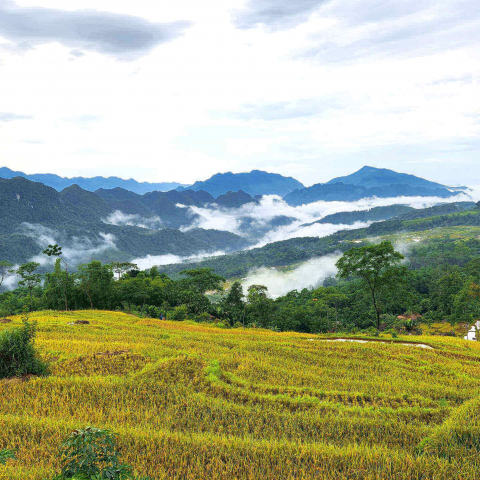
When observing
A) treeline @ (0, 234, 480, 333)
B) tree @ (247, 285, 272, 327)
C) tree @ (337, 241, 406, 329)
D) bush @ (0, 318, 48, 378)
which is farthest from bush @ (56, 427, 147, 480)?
tree @ (247, 285, 272, 327)

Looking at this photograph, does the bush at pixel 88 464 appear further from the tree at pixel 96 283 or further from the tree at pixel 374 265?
the tree at pixel 96 283

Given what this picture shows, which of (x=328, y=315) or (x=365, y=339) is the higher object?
(x=365, y=339)

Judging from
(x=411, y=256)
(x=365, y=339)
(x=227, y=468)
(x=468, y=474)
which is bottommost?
(x=411, y=256)

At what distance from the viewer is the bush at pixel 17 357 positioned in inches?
469

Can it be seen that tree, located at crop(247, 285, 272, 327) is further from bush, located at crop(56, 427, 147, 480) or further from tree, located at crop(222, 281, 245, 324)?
bush, located at crop(56, 427, 147, 480)

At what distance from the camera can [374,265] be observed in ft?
105

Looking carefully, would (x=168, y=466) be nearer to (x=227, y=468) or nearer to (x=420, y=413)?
(x=227, y=468)

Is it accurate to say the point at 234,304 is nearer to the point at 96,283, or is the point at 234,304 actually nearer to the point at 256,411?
the point at 96,283

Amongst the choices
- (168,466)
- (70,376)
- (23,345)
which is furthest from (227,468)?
(23,345)

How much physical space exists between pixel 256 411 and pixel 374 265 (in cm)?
2625

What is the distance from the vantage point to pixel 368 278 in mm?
32594

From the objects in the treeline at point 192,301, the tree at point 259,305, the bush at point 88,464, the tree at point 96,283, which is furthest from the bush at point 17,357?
the tree at point 96,283

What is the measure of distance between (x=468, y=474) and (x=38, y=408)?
1059 cm

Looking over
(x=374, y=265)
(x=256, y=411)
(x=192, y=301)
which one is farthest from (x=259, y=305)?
(x=256, y=411)
